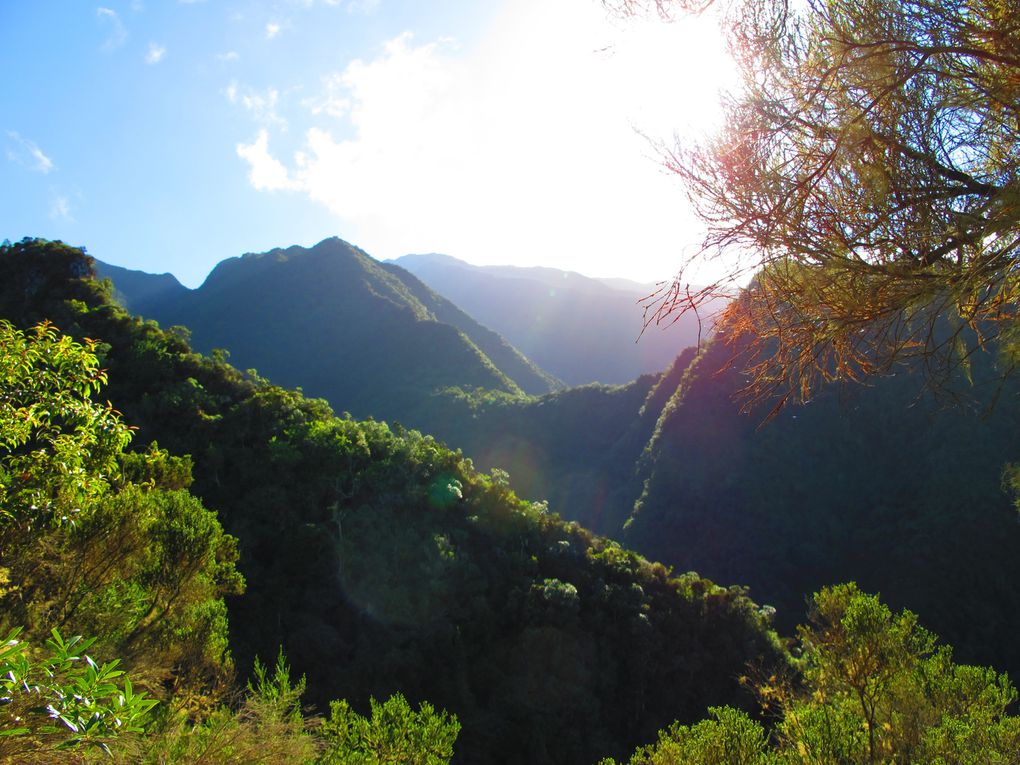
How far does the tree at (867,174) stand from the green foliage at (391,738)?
430 centimetres

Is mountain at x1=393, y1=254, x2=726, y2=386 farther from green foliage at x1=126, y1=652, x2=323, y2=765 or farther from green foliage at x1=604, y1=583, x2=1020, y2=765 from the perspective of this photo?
green foliage at x1=126, y1=652, x2=323, y2=765

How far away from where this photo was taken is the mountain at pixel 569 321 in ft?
283

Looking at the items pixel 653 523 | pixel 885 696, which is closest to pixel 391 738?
pixel 885 696

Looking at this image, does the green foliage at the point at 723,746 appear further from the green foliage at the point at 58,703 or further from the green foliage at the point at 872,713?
the green foliage at the point at 58,703

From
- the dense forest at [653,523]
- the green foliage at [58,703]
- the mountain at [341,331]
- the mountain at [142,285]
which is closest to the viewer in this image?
the green foliage at [58,703]

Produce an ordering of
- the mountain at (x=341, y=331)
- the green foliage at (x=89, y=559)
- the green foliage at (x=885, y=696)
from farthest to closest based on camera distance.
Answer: the mountain at (x=341, y=331) → the green foliage at (x=885, y=696) → the green foliage at (x=89, y=559)

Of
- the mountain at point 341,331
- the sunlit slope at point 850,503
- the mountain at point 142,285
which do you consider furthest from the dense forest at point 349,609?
the mountain at point 142,285

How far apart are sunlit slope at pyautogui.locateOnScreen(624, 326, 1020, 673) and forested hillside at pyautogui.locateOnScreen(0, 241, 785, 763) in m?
16.4

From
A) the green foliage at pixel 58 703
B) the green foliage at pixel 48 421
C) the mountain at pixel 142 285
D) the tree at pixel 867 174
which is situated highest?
the mountain at pixel 142 285

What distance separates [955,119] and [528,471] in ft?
157

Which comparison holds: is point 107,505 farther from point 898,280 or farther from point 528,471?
point 528,471

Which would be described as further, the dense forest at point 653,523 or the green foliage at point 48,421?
the dense forest at point 653,523

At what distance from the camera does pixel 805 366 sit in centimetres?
375

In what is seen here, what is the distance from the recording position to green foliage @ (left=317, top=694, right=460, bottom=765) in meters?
4.80
